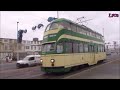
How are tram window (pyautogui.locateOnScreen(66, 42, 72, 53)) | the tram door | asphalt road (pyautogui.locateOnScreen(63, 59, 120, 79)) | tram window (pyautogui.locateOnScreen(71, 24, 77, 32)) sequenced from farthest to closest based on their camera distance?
the tram door, tram window (pyautogui.locateOnScreen(71, 24, 77, 32)), tram window (pyautogui.locateOnScreen(66, 42, 72, 53)), asphalt road (pyautogui.locateOnScreen(63, 59, 120, 79))

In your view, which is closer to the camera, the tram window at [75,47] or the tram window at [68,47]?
the tram window at [68,47]

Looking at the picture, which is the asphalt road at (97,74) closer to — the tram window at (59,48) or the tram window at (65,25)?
the tram window at (59,48)

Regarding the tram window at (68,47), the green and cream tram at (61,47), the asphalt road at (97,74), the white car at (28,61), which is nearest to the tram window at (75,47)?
the green and cream tram at (61,47)

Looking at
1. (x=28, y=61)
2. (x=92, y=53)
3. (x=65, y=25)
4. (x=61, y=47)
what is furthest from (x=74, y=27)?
(x=28, y=61)

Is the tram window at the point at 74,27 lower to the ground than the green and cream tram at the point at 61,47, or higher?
higher

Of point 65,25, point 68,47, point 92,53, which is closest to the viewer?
point 68,47

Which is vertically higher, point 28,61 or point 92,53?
point 92,53

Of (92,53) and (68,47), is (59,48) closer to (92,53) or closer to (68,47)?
(68,47)

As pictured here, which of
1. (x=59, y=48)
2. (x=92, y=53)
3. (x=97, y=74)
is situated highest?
(x=59, y=48)

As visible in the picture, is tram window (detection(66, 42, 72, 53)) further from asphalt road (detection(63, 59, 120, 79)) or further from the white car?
the white car

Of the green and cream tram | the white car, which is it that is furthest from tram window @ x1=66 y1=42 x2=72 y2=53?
the white car
